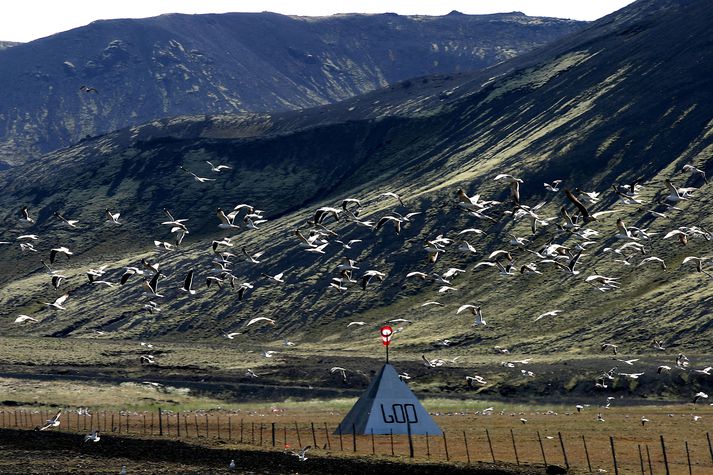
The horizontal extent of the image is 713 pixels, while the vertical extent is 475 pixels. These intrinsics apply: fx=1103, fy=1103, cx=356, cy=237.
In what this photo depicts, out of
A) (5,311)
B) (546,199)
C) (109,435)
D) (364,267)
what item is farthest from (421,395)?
(5,311)

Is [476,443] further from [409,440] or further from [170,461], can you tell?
[170,461]

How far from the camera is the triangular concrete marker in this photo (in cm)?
5788

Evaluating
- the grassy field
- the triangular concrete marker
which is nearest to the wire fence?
the grassy field

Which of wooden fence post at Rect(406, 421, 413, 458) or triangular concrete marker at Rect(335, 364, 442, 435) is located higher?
triangular concrete marker at Rect(335, 364, 442, 435)

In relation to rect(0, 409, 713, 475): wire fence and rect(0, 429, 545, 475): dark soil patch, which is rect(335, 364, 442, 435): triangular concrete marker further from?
rect(0, 429, 545, 475): dark soil patch

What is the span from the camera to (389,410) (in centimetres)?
5800

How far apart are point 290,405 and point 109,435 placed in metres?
32.6

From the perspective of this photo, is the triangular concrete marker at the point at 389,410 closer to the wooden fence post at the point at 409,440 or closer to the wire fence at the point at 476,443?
the wooden fence post at the point at 409,440

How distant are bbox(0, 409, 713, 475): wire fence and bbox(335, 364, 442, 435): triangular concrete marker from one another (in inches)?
27.3

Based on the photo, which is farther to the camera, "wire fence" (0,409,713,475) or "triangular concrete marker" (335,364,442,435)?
"triangular concrete marker" (335,364,442,435)

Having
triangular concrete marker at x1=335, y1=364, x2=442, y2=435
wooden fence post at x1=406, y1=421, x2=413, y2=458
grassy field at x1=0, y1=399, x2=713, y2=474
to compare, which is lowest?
grassy field at x1=0, y1=399, x2=713, y2=474

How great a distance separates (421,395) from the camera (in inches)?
3782

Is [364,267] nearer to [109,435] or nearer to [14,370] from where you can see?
[14,370]

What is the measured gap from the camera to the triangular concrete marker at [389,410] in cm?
5788
